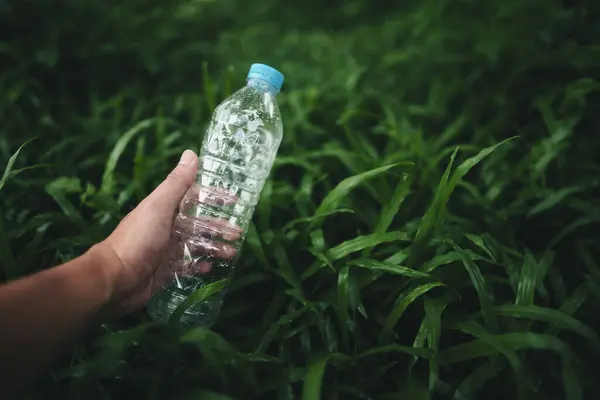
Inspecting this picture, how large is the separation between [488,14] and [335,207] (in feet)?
4.91

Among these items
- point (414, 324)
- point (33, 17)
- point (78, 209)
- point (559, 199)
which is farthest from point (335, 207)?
point (33, 17)

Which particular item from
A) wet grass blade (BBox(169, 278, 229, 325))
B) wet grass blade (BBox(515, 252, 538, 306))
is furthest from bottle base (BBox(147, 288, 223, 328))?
wet grass blade (BBox(515, 252, 538, 306))

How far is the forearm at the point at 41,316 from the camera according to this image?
0.73 meters

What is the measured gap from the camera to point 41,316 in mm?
779

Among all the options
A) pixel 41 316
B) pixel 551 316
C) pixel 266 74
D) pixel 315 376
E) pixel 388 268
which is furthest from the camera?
pixel 266 74

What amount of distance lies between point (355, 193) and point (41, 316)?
0.98 meters

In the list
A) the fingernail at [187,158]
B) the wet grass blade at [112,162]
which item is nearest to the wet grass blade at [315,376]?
the fingernail at [187,158]

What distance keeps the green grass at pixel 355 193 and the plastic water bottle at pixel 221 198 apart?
0.25 feet

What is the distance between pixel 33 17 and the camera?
1.98 metres

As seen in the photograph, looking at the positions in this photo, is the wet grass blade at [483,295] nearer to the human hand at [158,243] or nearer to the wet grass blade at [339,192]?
the wet grass blade at [339,192]

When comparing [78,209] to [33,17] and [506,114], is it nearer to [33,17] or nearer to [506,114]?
[33,17]

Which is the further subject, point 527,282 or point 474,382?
point 527,282

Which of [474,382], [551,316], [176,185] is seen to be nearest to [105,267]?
[176,185]

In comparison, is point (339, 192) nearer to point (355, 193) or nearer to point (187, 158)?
point (355, 193)
